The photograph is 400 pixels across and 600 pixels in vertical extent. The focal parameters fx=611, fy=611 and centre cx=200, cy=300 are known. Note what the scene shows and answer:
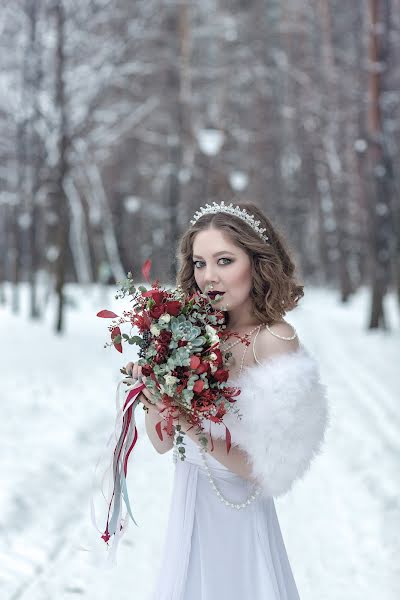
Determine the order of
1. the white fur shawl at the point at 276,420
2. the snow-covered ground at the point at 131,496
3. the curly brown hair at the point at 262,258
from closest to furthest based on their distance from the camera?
1. the white fur shawl at the point at 276,420
2. the curly brown hair at the point at 262,258
3. the snow-covered ground at the point at 131,496

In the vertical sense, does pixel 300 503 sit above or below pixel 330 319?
below

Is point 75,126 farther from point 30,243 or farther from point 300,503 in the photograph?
point 300,503

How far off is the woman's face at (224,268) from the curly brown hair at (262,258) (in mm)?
27

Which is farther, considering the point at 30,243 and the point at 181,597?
the point at 30,243

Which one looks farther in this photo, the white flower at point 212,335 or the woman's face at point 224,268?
the woman's face at point 224,268

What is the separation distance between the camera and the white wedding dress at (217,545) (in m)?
2.06

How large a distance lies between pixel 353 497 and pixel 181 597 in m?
3.12

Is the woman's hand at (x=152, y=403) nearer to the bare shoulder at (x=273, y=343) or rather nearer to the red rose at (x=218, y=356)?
the red rose at (x=218, y=356)

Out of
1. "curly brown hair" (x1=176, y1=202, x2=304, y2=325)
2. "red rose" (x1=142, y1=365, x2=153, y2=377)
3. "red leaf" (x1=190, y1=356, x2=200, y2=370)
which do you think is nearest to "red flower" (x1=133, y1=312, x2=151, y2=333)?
"red rose" (x1=142, y1=365, x2=153, y2=377)

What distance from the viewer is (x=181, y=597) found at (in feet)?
6.79

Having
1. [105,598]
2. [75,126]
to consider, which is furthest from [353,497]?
[75,126]

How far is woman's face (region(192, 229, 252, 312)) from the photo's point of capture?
2227mm

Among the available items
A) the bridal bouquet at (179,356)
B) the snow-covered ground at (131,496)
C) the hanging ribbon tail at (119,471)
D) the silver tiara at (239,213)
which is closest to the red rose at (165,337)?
the bridal bouquet at (179,356)

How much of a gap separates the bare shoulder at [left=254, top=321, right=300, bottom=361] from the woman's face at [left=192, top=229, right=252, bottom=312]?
0.17 meters
